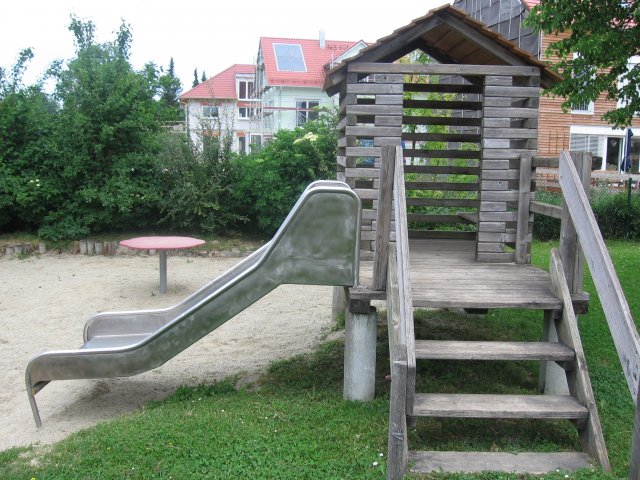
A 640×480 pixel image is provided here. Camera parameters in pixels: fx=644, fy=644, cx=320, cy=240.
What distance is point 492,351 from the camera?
4465 millimetres

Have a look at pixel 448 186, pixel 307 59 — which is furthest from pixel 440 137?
pixel 307 59

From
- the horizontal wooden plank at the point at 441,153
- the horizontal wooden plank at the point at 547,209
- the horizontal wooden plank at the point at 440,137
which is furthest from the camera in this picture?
the horizontal wooden plank at the point at 440,137

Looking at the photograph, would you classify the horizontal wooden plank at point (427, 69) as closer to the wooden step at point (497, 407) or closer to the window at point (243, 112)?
the wooden step at point (497, 407)

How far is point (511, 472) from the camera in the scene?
3.93m

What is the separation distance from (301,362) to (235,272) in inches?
45.1

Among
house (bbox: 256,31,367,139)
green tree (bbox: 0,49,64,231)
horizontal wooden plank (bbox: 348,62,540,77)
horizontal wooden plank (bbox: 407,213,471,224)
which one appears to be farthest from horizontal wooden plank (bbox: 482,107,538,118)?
house (bbox: 256,31,367,139)

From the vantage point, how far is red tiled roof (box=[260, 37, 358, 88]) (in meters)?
38.8

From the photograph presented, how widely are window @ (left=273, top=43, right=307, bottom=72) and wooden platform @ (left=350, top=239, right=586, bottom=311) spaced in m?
35.1

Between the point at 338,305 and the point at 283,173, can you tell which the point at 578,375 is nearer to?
the point at 338,305

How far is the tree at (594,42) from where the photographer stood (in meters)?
9.06

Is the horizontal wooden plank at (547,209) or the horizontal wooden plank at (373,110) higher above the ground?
the horizontal wooden plank at (373,110)

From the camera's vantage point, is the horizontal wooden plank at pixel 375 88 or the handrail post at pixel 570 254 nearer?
the handrail post at pixel 570 254

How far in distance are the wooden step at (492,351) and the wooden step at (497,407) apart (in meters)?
0.27

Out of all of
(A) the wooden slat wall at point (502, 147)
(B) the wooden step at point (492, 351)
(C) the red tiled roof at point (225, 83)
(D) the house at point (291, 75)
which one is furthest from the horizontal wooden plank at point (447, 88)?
(C) the red tiled roof at point (225, 83)
